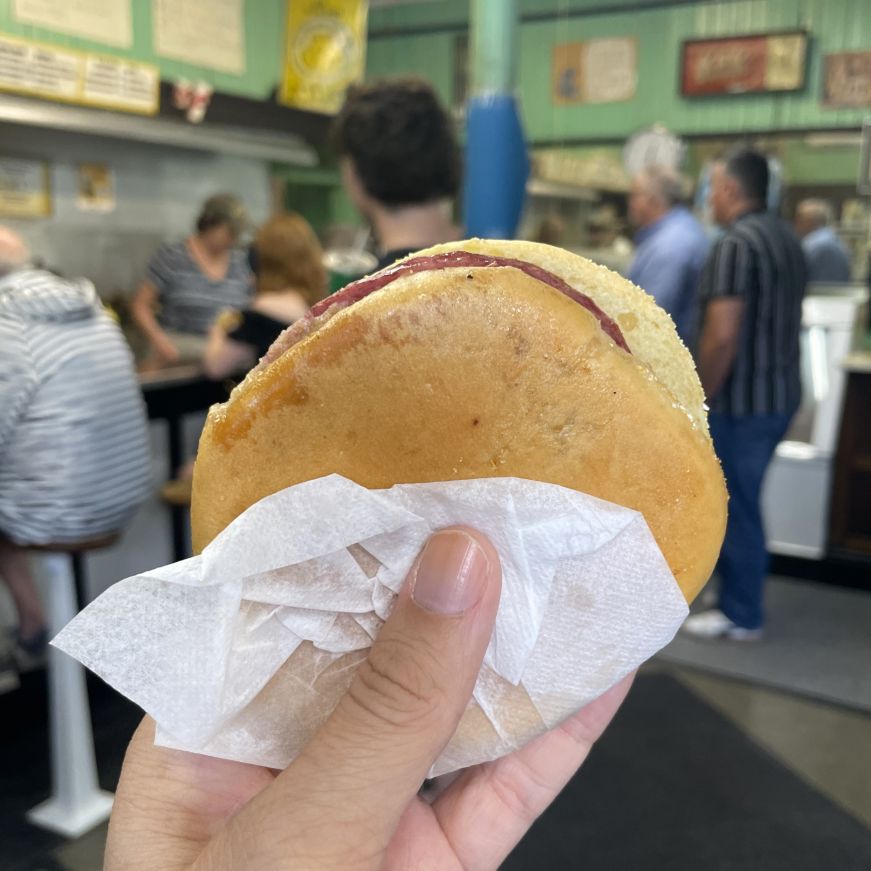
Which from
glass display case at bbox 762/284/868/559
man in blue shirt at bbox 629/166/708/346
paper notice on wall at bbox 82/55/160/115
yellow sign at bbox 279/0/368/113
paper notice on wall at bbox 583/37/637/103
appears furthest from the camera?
paper notice on wall at bbox 583/37/637/103

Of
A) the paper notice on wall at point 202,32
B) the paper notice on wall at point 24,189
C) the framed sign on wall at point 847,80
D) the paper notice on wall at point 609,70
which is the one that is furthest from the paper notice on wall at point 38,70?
the framed sign on wall at point 847,80

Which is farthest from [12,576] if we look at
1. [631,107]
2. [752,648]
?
[631,107]

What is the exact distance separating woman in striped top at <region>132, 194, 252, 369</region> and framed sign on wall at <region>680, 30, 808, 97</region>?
327 centimetres

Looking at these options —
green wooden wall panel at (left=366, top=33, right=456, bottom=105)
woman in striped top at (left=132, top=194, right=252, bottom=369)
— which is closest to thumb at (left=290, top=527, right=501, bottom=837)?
woman in striped top at (left=132, top=194, right=252, bottom=369)

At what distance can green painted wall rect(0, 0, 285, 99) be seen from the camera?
15.7 ft

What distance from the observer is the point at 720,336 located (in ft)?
10.4

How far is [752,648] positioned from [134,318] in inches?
150

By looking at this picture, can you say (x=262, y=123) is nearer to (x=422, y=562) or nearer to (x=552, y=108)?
(x=552, y=108)

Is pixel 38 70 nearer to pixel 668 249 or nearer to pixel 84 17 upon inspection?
pixel 84 17

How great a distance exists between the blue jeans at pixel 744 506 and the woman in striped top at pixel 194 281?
9.94ft

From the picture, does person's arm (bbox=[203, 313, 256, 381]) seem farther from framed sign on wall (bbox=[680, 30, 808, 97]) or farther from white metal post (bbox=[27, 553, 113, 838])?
framed sign on wall (bbox=[680, 30, 808, 97])

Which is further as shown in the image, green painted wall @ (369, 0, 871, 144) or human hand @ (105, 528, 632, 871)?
green painted wall @ (369, 0, 871, 144)

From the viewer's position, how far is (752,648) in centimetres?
365

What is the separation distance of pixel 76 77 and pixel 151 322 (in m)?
1.33
